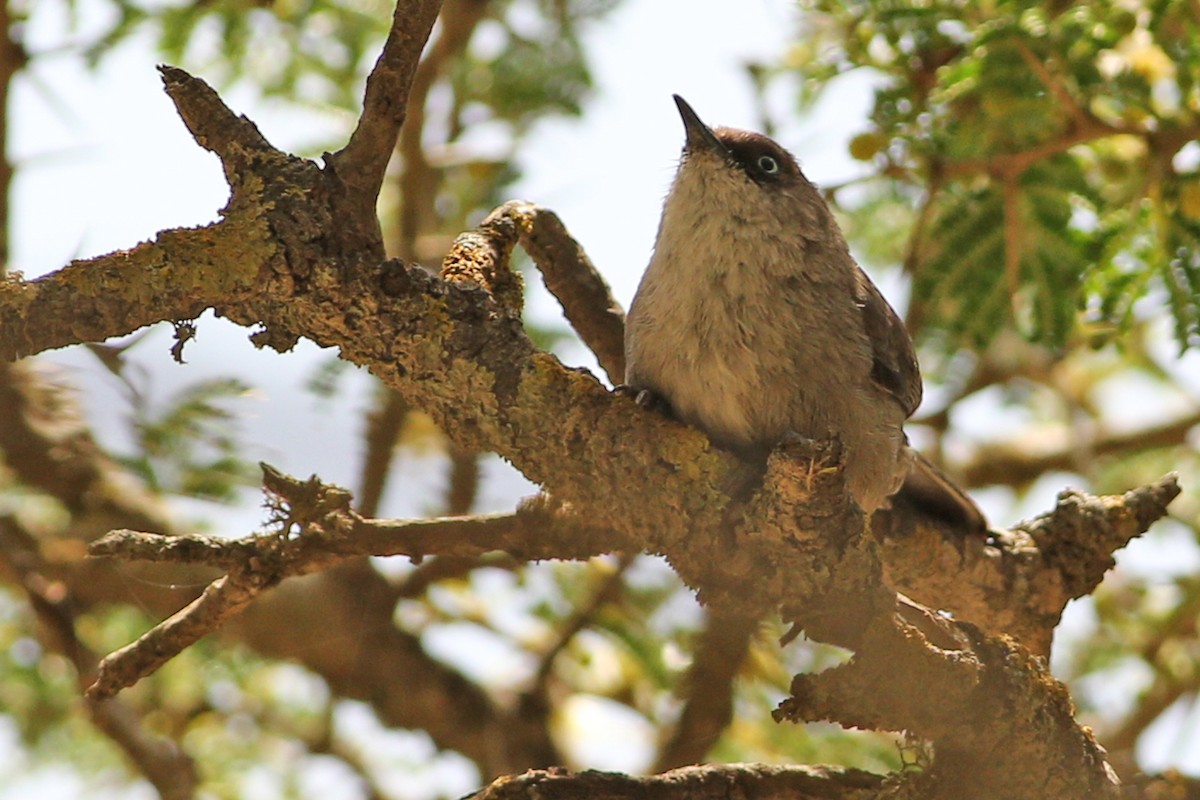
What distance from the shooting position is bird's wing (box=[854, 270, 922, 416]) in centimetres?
397

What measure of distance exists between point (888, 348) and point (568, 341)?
6.31 feet

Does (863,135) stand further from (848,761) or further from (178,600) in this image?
(178,600)

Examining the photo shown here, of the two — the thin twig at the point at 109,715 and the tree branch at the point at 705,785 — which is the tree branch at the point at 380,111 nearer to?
the tree branch at the point at 705,785

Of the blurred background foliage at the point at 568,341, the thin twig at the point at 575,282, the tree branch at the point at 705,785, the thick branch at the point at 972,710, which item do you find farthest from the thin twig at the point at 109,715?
the thick branch at the point at 972,710

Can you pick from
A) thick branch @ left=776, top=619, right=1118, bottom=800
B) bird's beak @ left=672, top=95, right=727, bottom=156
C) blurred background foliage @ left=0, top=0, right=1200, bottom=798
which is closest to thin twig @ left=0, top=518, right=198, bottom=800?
blurred background foliage @ left=0, top=0, right=1200, bottom=798

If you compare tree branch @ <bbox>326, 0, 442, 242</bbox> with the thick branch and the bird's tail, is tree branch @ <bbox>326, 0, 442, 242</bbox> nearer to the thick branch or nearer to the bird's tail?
the thick branch

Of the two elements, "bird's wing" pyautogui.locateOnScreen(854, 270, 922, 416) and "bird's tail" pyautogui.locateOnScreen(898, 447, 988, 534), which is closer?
"bird's wing" pyautogui.locateOnScreen(854, 270, 922, 416)

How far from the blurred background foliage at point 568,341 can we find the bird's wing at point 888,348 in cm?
65

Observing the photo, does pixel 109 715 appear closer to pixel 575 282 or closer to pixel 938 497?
pixel 575 282

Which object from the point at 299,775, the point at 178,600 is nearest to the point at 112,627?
the point at 299,775

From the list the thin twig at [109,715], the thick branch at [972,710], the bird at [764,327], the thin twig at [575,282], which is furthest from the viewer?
the thin twig at [109,715]

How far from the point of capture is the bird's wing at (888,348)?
3975 mm

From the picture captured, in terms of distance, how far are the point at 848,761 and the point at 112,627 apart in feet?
12.5

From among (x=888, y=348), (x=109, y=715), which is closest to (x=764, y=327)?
(x=888, y=348)
